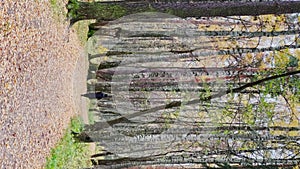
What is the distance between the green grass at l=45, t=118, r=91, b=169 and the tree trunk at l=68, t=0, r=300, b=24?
278 cm

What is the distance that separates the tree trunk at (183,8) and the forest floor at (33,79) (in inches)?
21.4

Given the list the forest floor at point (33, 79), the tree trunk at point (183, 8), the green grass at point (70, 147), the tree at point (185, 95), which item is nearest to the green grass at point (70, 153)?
the green grass at point (70, 147)

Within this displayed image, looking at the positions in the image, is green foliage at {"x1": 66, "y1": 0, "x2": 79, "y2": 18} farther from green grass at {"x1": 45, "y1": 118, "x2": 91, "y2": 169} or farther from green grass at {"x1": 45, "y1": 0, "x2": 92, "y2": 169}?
green grass at {"x1": 45, "y1": 118, "x2": 91, "y2": 169}

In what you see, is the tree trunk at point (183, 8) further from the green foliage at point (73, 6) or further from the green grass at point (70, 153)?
the green grass at point (70, 153)

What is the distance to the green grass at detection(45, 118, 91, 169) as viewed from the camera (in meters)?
8.37

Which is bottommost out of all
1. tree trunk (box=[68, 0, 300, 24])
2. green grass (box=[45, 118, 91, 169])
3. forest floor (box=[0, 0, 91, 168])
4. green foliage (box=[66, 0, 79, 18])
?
green grass (box=[45, 118, 91, 169])

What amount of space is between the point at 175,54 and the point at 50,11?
6.46 m

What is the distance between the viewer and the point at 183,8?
7.33 m

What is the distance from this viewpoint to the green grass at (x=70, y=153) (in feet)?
27.5

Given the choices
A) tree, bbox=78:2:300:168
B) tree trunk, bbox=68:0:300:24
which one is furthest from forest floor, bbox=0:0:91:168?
tree, bbox=78:2:300:168

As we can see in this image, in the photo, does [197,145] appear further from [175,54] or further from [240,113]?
[175,54]

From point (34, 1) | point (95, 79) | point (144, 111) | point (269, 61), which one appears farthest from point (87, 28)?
point (269, 61)

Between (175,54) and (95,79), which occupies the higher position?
(175,54)

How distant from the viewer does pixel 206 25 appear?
13992 mm
